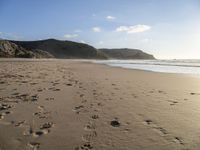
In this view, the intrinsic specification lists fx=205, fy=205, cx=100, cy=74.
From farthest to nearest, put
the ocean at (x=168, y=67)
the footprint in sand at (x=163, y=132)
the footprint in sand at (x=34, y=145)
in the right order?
the ocean at (x=168, y=67) → the footprint in sand at (x=163, y=132) → the footprint in sand at (x=34, y=145)

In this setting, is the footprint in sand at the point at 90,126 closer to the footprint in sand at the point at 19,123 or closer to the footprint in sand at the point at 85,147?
the footprint in sand at the point at 85,147

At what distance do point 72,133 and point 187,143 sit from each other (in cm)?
205

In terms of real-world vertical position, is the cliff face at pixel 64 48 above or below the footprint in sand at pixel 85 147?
above

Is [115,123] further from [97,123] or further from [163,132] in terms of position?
[163,132]

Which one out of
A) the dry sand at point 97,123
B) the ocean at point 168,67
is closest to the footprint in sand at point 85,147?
the dry sand at point 97,123

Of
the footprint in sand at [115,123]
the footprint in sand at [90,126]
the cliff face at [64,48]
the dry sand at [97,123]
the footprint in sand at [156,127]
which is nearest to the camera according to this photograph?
the dry sand at [97,123]

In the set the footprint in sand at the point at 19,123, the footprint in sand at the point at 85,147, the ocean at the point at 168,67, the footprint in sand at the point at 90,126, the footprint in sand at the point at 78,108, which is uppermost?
the ocean at the point at 168,67

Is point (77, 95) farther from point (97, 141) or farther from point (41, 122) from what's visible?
point (97, 141)

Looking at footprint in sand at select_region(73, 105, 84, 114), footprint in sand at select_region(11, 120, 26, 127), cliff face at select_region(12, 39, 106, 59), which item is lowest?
footprint in sand at select_region(11, 120, 26, 127)

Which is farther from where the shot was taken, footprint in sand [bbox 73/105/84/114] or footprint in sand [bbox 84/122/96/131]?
footprint in sand [bbox 73/105/84/114]

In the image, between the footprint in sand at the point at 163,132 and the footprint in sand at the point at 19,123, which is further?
the footprint in sand at the point at 19,123

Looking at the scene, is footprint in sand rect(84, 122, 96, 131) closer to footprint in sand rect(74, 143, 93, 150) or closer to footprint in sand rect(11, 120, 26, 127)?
footprint in sand rect(74, 143, 93, 150)

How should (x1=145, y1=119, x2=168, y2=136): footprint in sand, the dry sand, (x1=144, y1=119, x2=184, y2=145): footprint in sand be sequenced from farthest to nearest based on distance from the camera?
(x1=145, y1=119, x2=168, y2=136): footprint in sand
(x1=144, y1=119, x2=184, y2=145): footprint in sand
the dry sand

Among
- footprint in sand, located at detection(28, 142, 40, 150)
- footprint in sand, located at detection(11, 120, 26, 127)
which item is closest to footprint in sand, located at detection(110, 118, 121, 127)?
footprint in sand, located at detection(28, 142, 40, 150)
